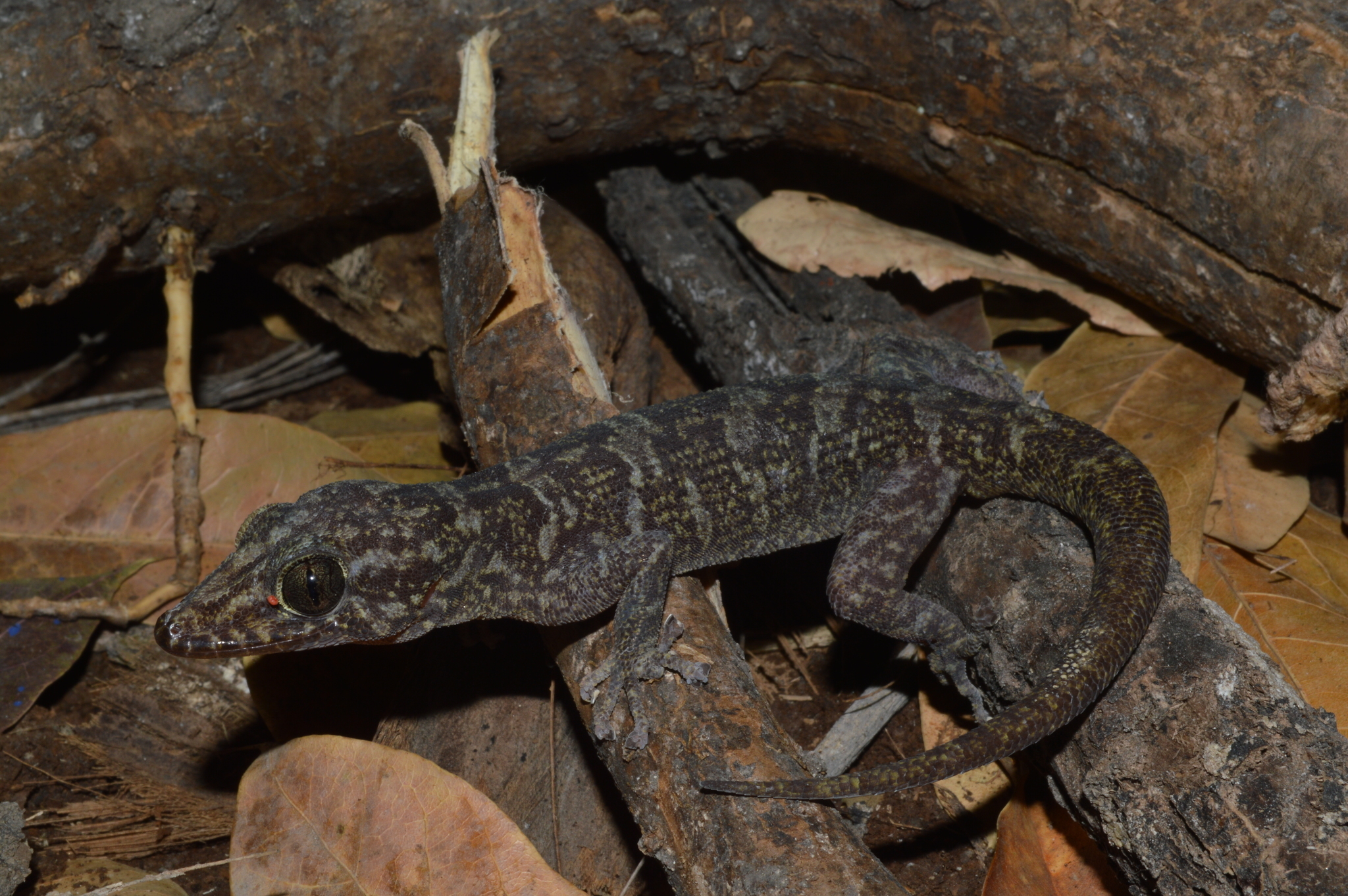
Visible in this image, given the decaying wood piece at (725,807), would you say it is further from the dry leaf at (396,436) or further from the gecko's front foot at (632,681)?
the dry leaf at (396,436)

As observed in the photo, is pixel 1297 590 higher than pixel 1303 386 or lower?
lower

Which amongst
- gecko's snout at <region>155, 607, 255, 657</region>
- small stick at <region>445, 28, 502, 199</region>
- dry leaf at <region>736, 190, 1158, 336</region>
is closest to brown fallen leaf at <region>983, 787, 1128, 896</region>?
dry leaf at <region>736, 190, 1158, 336</region>

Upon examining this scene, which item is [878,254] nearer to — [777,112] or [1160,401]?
[777,112]

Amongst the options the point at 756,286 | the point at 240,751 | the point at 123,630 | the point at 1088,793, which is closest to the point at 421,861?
the point at 240,751

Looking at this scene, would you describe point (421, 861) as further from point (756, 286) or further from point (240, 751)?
point (756, 286)

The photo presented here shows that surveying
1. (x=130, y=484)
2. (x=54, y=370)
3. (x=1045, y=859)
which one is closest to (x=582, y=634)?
(x=1045, y=859)
